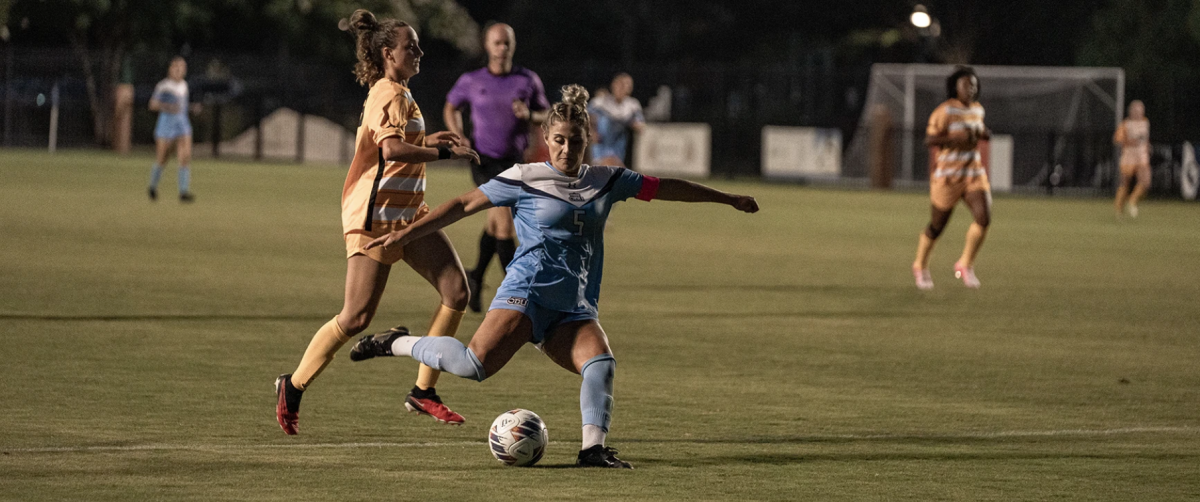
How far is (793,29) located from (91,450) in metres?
53.3

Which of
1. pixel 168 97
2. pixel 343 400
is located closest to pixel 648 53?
pixel 168 97

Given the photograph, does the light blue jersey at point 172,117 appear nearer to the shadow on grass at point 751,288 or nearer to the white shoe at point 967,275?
the shadow on grass at point 751,288

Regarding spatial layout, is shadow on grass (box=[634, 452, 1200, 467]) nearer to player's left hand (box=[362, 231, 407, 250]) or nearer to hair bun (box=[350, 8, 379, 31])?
player's left hand (box=[362, 231, 407, 250])

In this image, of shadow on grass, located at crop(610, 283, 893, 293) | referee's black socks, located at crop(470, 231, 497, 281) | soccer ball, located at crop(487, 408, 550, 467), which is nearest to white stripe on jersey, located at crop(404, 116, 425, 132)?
soccer ball, located at crop(487, 408, 550, 467)

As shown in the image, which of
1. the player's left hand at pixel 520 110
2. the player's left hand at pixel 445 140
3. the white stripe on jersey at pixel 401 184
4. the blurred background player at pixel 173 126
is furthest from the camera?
the blurred background player at pixel 173 126

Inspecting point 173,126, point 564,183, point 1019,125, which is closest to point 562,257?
point 564,183

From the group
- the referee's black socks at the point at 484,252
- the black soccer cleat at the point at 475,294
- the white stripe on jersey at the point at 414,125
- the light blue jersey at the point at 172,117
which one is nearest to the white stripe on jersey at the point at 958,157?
the referee's black socks at the point at 484,252

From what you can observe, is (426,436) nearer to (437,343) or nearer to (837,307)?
(437,343)

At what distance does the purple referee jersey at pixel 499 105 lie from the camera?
13.0 meters

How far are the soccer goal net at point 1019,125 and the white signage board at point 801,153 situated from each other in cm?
63

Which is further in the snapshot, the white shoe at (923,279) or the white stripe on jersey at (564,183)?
the white shoe at (923,279)

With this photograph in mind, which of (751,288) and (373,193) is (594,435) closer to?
(373,193)

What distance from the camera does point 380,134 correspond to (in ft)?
25.4

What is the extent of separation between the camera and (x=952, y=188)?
1559cm
